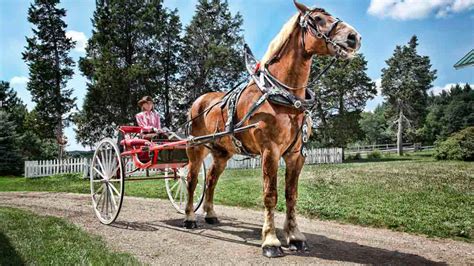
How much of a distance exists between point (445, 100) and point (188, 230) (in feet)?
231

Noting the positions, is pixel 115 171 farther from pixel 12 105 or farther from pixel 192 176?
pixel 12 105

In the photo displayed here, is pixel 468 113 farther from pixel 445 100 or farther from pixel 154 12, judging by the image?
pixel 154 12

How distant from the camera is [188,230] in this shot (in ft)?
20.7

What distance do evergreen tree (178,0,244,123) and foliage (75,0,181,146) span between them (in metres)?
2.83

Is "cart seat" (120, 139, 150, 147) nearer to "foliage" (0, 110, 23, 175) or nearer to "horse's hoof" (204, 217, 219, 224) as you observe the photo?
"horse's hoof" (204, 217, 219, 224)

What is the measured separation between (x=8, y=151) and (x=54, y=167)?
552cm

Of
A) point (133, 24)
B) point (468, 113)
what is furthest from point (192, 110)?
point (468, 113)

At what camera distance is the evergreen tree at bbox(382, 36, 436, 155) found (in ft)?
139

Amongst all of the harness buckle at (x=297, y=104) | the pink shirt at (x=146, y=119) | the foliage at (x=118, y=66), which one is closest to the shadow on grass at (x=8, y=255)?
the pink shirt at (x=146, y=119)

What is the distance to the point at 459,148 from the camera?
2380 cm

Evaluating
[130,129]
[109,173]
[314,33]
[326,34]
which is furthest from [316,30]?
[109,173]

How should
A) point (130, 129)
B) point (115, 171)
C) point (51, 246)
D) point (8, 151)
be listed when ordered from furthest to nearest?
1. point (8, 151)
2. point (130, 129)
3. point (115, 171)
4. point (51, 246)

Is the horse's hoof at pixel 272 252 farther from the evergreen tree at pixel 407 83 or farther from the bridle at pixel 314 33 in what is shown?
the evergreen tree at pixel 407 83

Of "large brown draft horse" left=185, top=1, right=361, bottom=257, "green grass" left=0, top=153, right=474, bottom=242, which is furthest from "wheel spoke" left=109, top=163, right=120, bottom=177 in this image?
"green grass" left=0, top=153, right=474, bottom=242
